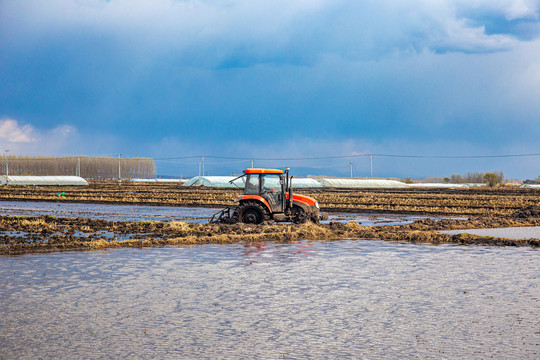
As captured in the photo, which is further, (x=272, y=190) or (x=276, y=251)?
(x=272, y=190)

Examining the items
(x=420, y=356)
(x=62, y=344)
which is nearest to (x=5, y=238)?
(x=62, y=344)

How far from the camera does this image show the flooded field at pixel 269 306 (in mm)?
7262

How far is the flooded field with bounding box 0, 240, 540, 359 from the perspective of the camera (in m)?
7.26

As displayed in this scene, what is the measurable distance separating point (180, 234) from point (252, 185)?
337 centimetres

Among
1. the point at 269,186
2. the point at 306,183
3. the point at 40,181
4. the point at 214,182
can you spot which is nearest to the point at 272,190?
the point at 269,186

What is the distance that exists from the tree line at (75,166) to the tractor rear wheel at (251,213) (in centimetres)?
11085

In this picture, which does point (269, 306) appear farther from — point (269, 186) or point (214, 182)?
point (214, 182)

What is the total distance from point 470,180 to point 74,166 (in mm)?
86631

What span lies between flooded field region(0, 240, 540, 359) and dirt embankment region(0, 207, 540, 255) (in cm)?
223

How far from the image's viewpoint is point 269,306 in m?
9.47

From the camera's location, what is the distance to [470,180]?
427ft

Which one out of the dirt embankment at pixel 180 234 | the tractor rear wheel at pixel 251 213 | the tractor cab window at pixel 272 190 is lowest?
the dirt embankment at pixel 180 234

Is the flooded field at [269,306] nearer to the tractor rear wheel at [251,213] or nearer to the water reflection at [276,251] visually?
the water reflection at [276,251]

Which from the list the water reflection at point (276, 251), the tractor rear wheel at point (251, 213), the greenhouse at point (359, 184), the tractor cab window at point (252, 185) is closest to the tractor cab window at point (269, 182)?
the tractor cab window at point (252, 185)
